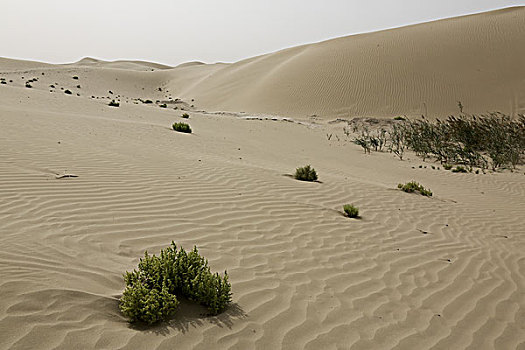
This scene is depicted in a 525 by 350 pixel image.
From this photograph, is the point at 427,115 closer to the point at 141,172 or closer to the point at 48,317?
the point at 141,172

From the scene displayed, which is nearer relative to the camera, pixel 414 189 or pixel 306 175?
pixel 306 175

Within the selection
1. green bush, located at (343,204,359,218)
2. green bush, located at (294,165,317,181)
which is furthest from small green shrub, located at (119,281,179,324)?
green bush, located at (294,165,317,181)

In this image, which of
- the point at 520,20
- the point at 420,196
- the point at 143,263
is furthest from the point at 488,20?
the point at 143,263

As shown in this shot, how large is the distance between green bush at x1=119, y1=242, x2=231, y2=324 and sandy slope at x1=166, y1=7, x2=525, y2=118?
2727cm

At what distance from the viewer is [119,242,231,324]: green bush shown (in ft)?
9.83

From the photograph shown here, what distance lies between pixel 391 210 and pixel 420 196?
173 cm

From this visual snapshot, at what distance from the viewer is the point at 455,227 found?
666 cm

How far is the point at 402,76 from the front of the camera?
33.2 metres

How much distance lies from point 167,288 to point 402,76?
109 ft

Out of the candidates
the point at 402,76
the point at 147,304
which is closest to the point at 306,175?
the point at 147,304

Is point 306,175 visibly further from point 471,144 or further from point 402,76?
point 402,76

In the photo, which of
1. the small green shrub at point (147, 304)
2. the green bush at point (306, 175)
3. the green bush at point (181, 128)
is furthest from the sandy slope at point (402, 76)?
the small green shrub at point (147, 304)

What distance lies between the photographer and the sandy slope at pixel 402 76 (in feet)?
99.4

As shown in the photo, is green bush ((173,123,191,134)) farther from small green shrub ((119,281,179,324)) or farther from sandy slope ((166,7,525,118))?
sandy slope ((166,7,525,118))
